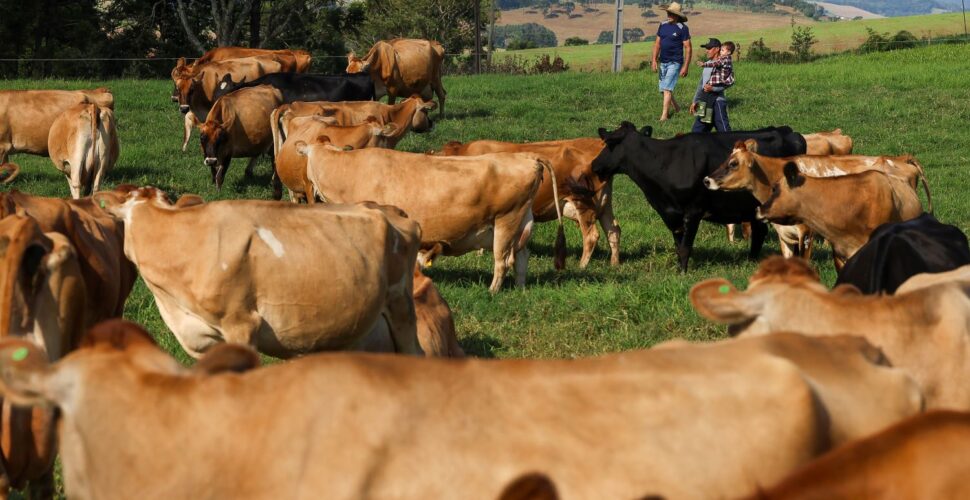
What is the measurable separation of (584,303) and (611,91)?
63.2ft

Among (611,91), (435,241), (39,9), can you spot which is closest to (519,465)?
(435,241)

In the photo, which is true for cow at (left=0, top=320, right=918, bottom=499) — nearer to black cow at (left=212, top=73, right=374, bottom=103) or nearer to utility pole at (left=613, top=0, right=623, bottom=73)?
black cow at (left=212, top=73, right=374, bottom=103)

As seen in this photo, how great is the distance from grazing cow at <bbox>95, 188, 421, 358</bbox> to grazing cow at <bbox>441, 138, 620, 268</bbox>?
6.80m

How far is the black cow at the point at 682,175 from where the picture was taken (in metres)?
14.9

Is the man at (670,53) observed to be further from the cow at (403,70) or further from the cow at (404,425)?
the cow at (404,425)

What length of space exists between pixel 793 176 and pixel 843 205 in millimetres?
647

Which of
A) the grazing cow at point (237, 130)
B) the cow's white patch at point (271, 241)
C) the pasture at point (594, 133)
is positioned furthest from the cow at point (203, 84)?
the cow's white patch at point (271, 241)

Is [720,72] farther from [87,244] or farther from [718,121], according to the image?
[87,244]

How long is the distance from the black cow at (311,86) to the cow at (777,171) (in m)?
10.2

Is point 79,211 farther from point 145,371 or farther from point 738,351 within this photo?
point 738,351

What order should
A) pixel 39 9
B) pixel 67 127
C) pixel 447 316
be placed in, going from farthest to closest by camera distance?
pixel 39 9 → pixel 67 127 → pixel 447 316

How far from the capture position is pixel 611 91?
2989 cm

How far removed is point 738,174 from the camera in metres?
14.3

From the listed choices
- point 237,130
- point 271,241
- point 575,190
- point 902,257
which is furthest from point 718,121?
point 271,241
